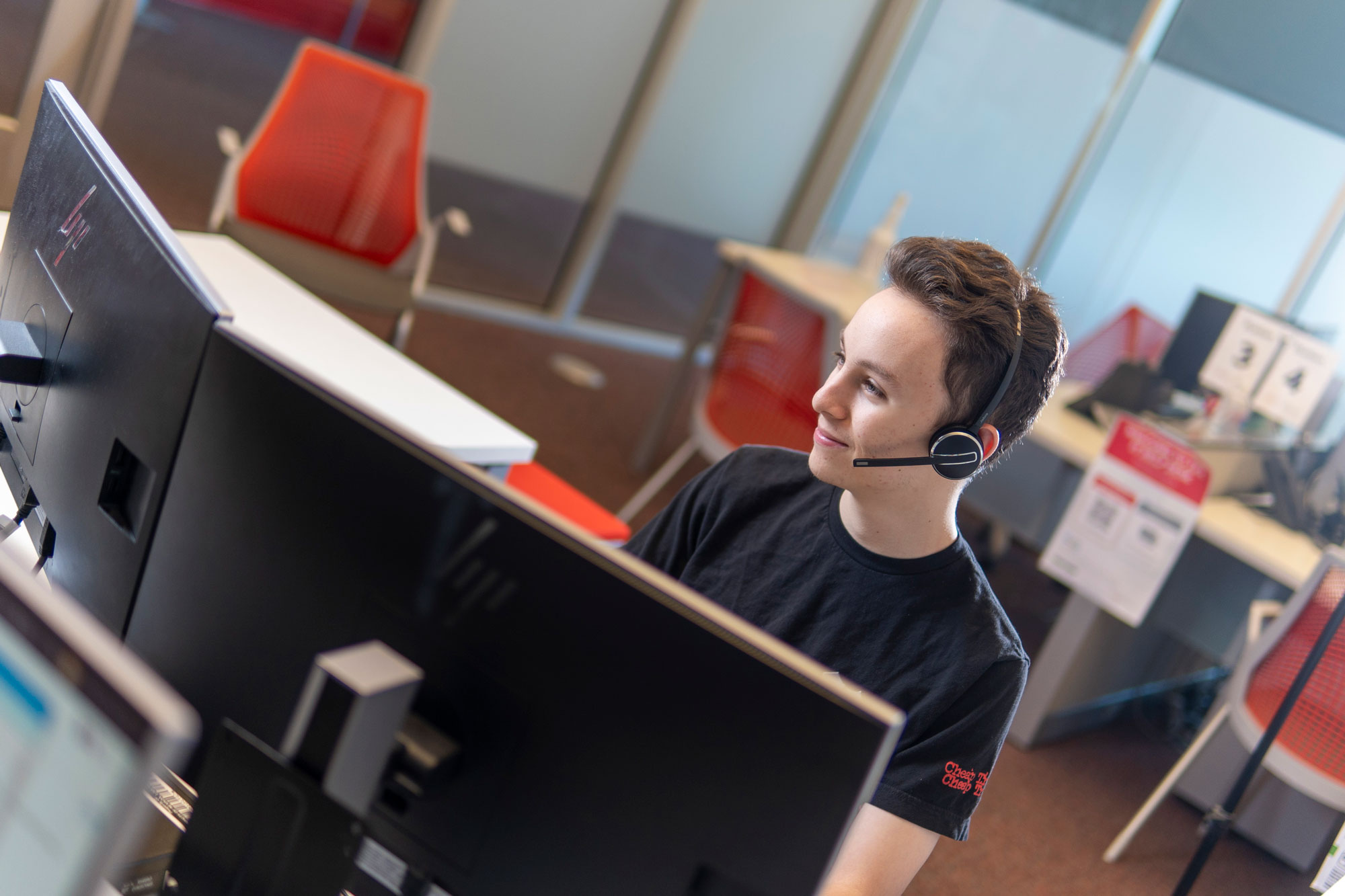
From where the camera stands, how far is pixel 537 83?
14.6 ft

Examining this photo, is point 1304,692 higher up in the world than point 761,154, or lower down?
lower down

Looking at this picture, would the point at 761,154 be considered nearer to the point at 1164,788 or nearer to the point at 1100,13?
the point at 1100,13

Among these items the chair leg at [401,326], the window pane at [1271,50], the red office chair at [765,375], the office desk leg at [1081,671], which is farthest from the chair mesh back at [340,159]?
the window pane at [1271,50]

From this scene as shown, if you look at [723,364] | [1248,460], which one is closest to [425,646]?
[723,364]

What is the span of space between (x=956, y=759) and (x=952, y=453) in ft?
1.05

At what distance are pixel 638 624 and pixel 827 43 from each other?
4.85 metres

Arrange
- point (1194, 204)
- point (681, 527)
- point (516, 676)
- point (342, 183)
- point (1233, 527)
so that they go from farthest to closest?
point (1194, 204), point (342, 183), point (1233, 527), point (681, 527), point (516, 676)

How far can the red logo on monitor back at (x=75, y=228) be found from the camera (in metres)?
1.04

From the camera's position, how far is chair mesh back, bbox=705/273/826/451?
10.9 feet

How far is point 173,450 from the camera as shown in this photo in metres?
0.90

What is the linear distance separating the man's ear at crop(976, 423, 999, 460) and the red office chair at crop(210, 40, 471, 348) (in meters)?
2.24

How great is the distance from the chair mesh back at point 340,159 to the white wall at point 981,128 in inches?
93.1

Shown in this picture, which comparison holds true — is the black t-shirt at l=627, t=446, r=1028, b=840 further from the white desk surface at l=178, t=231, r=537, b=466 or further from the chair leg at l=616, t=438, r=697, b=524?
A: the chair leg at l=616, t=438, r=697, b=524

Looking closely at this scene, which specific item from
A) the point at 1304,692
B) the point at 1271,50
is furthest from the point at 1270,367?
the point at 1271,50
